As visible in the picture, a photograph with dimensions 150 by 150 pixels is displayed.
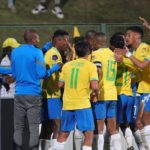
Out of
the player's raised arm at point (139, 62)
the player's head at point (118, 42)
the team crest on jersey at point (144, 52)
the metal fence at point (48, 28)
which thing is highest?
the metal fence at point (48, 28)

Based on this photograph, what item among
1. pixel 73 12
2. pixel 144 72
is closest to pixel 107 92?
pixel 144 72

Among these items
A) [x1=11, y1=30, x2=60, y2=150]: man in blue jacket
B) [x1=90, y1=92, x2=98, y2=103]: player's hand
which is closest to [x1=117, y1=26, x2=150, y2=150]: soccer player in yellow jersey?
[x1=90, y1=92, x2=98, y2=103]: player's hand

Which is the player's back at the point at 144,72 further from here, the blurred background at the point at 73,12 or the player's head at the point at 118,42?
the blurred background at the point at 73,12

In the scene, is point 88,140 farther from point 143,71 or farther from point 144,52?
point 144,52

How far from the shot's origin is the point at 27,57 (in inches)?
471

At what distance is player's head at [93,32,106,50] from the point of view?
41.6 ft

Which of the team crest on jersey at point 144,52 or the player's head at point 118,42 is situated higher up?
the player's head at point 118,42

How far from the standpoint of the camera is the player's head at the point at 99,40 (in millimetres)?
12680

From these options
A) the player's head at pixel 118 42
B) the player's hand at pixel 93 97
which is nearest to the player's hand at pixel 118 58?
the player's head at pixel 118 42

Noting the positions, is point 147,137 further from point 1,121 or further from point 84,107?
point 1,121

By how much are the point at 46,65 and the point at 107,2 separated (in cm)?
1188

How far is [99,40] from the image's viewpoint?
41.8 ft

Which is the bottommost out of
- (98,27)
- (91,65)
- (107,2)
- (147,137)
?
(147,137)

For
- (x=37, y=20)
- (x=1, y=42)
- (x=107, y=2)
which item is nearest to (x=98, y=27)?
(x=1, y=42)
